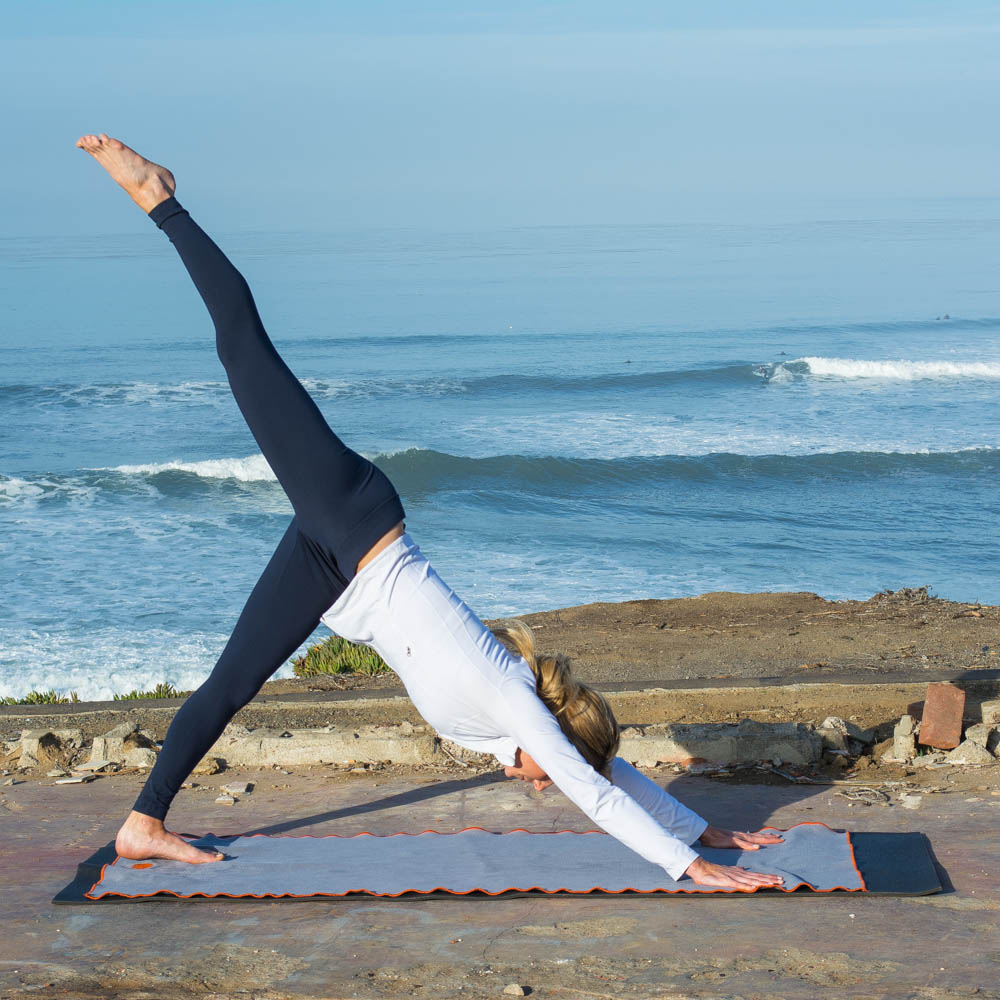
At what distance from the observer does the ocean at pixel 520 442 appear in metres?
15.2

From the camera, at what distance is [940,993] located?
131 inches

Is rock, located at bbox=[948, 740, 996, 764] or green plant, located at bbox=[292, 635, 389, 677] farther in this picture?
green plant, located at bbox=[292, 635, 389, 677]

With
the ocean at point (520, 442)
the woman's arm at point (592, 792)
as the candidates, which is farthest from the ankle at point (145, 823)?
the ocean at point (520, 442)

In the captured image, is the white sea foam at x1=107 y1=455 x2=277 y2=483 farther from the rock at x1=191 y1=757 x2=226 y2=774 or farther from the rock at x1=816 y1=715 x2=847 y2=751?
the rock at x1=816 y1=715 x2=847 y2=751

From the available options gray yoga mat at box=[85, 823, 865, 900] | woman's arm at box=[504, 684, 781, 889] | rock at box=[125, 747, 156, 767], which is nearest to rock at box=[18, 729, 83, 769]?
rock at box=[125, 747, 156, 767]

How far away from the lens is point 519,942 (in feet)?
12.3

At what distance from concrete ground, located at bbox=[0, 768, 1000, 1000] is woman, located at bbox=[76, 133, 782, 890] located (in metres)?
0.29

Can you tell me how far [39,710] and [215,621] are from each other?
6.30 meters

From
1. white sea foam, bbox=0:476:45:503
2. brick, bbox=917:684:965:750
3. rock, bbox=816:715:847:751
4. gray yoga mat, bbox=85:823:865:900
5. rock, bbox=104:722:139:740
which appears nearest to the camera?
gray yoga mat, bbox=85:823:865:900

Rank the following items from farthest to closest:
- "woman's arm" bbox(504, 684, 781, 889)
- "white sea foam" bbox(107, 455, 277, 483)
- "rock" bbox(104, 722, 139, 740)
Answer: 1. "white sea foam" bbox(107, 455, 277, 483)
2. "rock" bbox(104, 722, 139, 740)
3. "woman's arm" bbox(504, 684, 781, 889)

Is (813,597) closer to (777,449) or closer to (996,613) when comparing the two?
(996,613)

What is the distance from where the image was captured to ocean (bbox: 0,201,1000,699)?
50.0 ft

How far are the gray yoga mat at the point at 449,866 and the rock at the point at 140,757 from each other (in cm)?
121

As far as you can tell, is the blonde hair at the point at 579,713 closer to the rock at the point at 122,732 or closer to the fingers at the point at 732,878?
the fingers at the point at 732,878
